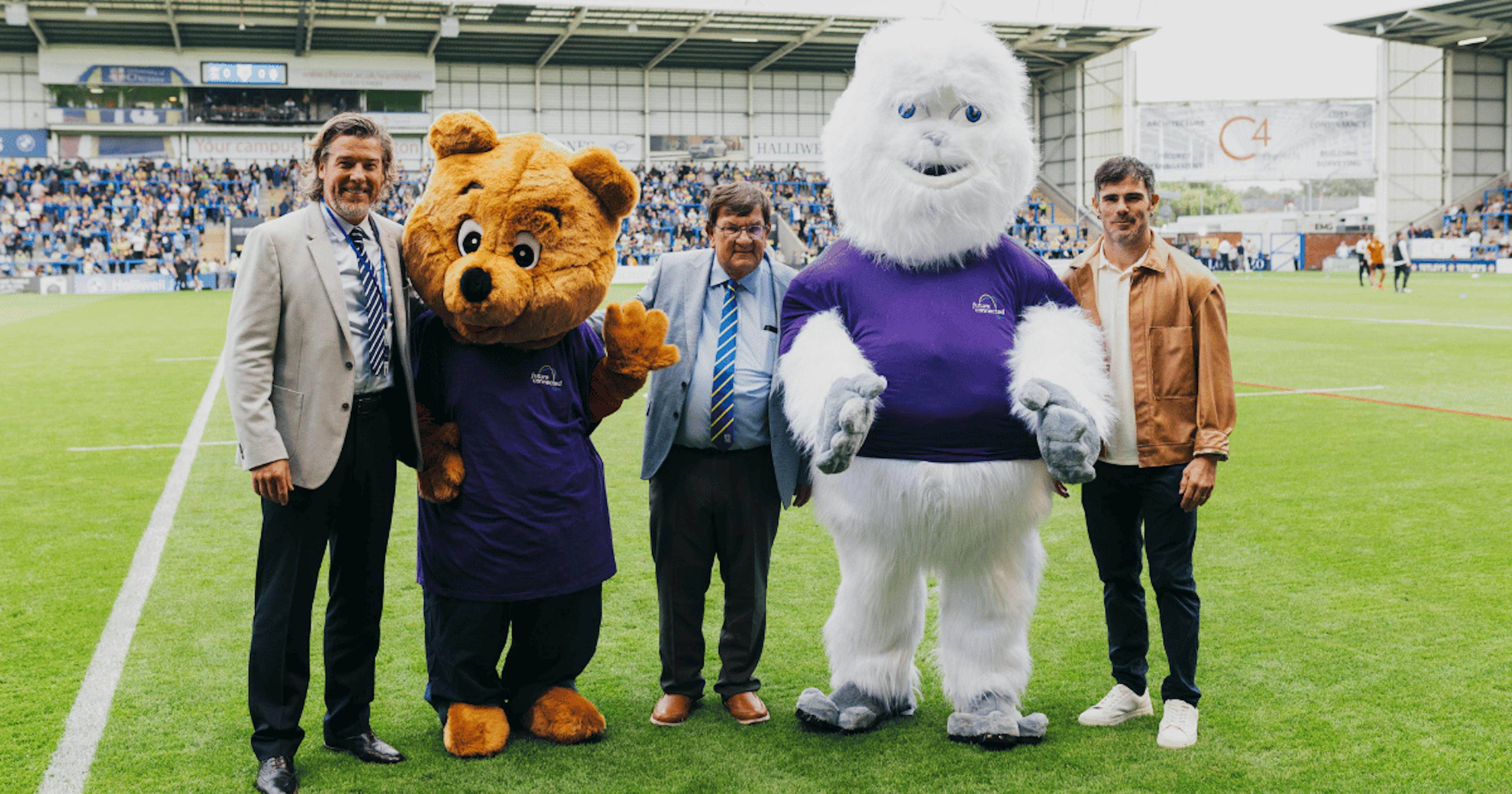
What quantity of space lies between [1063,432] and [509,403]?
1558mm

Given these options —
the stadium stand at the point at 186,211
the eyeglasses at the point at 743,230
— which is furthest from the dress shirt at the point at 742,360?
the stadium stand at the point at 186,211

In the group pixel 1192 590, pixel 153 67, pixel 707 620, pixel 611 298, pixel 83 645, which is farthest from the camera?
pixel 153 67

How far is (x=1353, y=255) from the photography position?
4309cm

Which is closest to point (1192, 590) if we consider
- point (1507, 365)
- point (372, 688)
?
point (372, 688)

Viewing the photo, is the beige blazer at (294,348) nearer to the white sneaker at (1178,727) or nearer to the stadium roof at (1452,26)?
the white sneaker at (1178,727)

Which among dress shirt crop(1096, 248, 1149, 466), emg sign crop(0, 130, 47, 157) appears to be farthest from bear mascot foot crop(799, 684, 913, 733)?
emg sign crop(0, 130, 47, 157)

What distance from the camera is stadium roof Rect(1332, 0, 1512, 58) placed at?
38312 mm

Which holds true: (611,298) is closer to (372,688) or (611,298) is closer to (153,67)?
(372,688)

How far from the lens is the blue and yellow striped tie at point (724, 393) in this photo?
12.1 ft

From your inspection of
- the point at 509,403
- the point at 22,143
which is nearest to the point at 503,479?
the point at 509,403

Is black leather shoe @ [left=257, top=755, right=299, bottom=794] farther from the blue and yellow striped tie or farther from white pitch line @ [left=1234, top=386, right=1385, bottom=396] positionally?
white pitch line @ [left=1234, top=386, right=1385, bottom=396]

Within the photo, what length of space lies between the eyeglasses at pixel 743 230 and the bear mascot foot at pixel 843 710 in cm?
145

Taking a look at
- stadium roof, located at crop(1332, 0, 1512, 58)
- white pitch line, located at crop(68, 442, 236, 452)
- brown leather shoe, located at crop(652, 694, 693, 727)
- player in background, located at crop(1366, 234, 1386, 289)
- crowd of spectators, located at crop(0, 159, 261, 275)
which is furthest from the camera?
stadium roof, located at crop(1332, 0, 1512, 58)

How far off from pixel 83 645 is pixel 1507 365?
12.7 meters
